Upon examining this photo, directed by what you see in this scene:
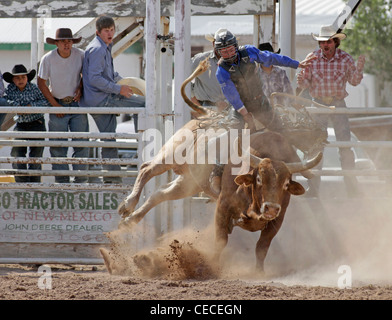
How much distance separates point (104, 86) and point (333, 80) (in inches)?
98.6

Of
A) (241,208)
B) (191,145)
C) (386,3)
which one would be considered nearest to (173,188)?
(191,145)

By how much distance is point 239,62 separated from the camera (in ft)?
23.2

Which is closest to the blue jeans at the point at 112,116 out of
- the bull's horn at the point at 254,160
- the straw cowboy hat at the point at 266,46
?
the straw cowboy hat at the point at 266,46

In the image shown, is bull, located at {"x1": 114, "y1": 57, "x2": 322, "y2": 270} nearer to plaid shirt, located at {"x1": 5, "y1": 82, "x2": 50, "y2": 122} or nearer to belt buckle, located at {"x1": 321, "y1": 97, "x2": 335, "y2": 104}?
belt buckle, located at {"x1": 321, "y1": 97, "x2": 335, "y2": 104}

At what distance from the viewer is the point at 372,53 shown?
24.1 m

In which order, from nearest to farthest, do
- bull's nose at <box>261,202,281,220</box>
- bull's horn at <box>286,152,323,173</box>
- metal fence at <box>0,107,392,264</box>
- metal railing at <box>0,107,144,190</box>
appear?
bull's nose at <box>261,202,281,220</box> < bull's horn at <box>286,152,323,173</box> < metal railing at <box>0,107,144,190</box> < metal fence at <box>0,107,392,264</box>

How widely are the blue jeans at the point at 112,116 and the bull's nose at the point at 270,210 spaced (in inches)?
95.1

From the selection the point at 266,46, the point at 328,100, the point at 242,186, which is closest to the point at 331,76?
the point at 328,100

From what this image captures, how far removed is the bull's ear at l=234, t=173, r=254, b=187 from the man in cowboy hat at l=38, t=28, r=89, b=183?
2.25m

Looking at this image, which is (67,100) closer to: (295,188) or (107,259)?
(107,259)

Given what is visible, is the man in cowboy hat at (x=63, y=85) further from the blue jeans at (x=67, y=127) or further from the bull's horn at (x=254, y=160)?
the bull's horn at (x=254, y=160)

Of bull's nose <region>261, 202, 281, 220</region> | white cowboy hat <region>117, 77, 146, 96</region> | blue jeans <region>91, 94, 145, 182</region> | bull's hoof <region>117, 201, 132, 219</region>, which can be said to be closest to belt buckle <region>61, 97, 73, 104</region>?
blue jeans <region>91, 94, 145, 182</region>

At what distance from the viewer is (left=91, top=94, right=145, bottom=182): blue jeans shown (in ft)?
26.9
